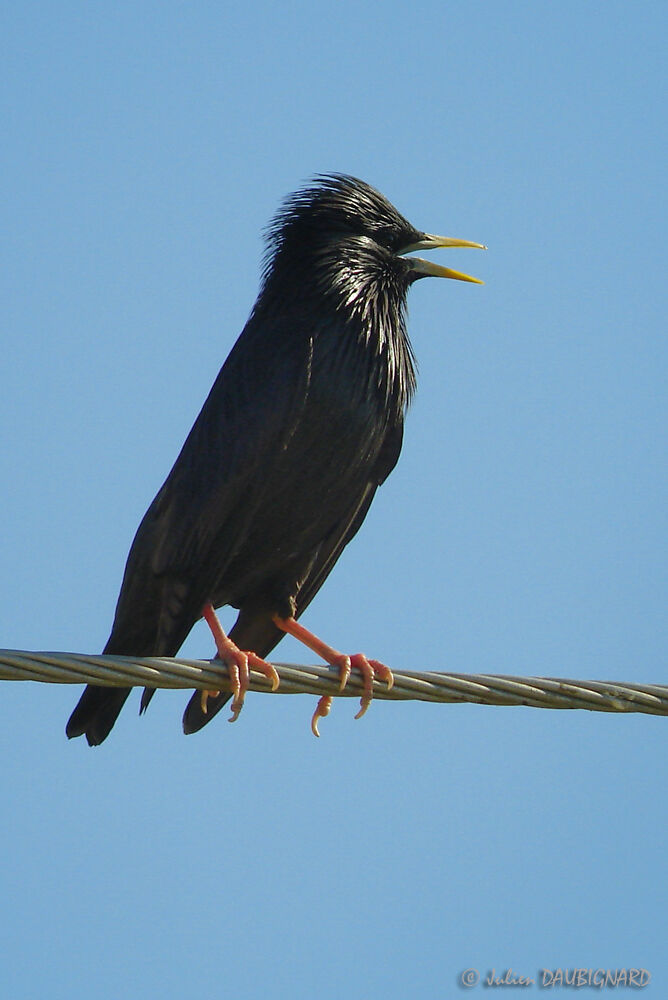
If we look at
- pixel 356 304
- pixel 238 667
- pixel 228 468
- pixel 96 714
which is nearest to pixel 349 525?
pixel 228 468

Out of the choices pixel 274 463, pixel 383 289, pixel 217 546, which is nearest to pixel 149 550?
pixel 217 546

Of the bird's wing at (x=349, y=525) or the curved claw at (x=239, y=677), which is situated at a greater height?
the bird's wing at (x=349, y=525)

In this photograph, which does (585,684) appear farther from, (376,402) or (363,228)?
(363,228)

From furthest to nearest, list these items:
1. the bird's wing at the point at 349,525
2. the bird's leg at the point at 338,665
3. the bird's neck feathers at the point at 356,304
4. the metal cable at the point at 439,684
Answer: the bird's wing at the point at 349,525 < the bird's neck feathers at the point at 356,304 < the bird's leg at the point at 338,665 < the metal cable at the point at 439,684

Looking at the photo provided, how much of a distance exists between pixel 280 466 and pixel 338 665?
2.96 ft

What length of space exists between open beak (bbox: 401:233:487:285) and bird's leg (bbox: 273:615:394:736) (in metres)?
1.79

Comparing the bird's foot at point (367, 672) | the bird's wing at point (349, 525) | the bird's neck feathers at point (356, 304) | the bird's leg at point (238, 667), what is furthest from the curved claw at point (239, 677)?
the bird's neck feathers at point (356, 304)

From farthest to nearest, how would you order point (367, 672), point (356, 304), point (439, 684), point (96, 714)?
1. point (356, 304)
2. point (96, 714)
3. point (367, 672)
4. point (439, 684)

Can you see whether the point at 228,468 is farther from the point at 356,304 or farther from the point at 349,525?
the point at 356,304

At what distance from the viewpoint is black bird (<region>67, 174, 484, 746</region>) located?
559cm

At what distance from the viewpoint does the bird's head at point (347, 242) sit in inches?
244

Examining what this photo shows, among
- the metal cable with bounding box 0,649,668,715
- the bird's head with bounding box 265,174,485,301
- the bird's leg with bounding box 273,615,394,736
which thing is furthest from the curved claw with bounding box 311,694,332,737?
the bird's head with bounding box 265,174,485,301

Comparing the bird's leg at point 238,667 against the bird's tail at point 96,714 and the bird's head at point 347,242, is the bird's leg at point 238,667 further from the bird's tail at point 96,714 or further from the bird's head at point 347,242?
the bird's head at point 347,242

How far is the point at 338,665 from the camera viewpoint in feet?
17.2
